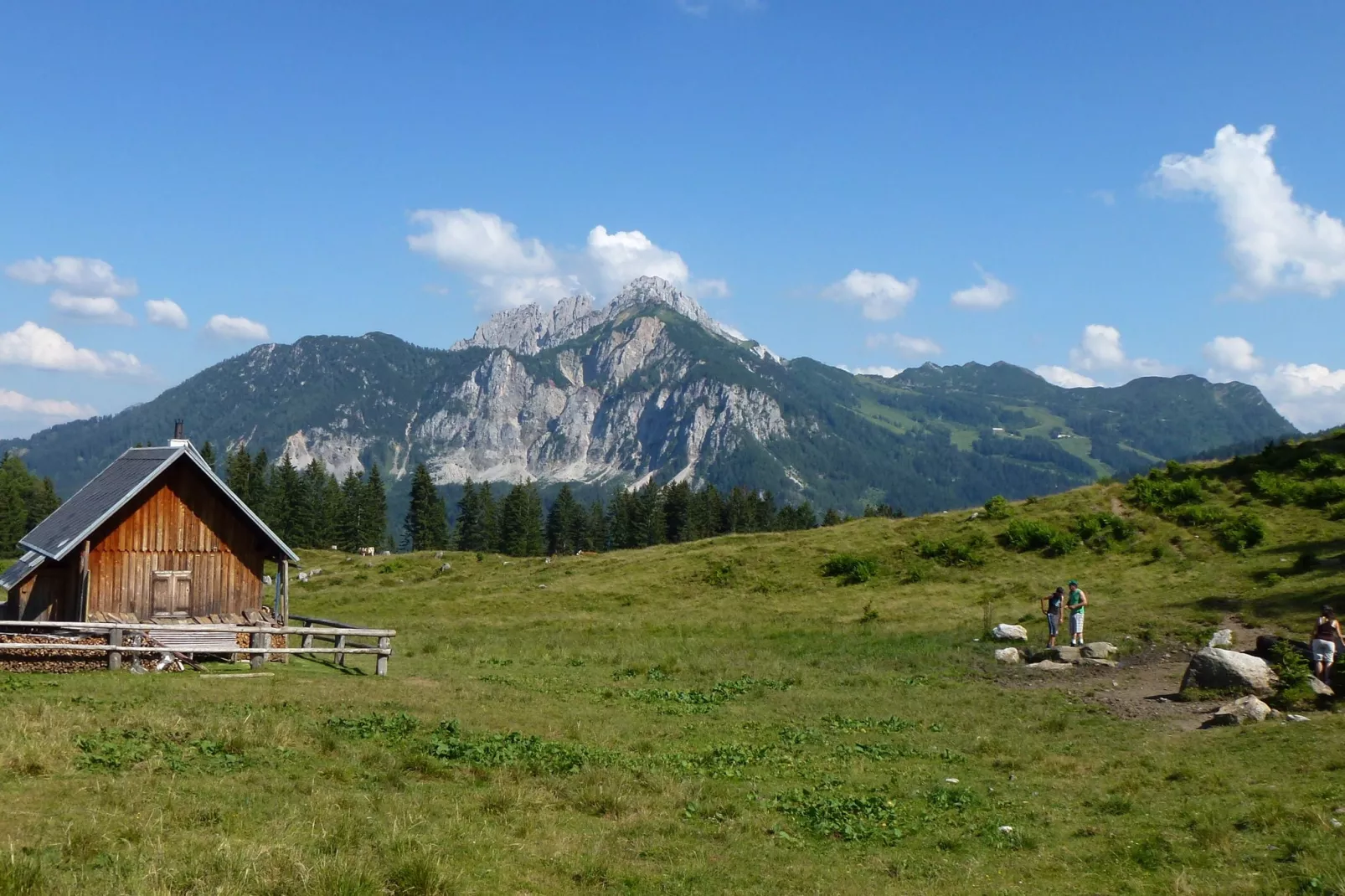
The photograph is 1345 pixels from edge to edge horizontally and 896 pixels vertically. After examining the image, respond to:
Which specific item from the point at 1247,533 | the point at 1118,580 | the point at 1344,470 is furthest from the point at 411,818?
the point at 1344,470

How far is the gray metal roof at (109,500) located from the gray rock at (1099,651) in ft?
88.0

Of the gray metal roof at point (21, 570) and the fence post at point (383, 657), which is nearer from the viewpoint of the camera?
the fence post at point (383, 657)

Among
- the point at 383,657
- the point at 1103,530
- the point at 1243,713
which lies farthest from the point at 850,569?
the point at 1243,713

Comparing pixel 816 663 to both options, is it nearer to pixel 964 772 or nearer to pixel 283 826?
pixel 964 772

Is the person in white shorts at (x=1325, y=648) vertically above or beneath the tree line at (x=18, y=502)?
beneath

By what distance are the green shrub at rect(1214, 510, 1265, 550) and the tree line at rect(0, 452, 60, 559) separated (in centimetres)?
13145

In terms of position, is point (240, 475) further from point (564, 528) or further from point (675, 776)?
point (675, 776)

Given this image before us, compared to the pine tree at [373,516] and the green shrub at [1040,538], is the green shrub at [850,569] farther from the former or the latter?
the pine tree at [373,516]

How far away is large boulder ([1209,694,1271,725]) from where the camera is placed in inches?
835

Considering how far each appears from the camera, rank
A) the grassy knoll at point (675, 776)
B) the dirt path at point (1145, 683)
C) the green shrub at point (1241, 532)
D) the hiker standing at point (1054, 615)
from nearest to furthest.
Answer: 1. the grassy knoll at point (675, 776)
2. the dirt path at point (1145, 683)
3. the hiker standing at point (1054, 615)
4. the green shrub at point (1241, 532)

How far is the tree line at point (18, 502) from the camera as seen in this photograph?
5133 inches

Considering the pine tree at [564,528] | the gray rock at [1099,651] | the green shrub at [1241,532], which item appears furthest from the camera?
the pine tree at [564,528]

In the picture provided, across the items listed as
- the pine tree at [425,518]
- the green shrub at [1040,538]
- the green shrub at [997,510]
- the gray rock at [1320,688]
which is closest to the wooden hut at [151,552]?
the gray rock at [1320,688]

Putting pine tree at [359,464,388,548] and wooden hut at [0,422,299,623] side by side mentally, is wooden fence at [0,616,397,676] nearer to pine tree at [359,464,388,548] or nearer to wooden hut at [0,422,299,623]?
wooden hut at [0,422,299,623]
